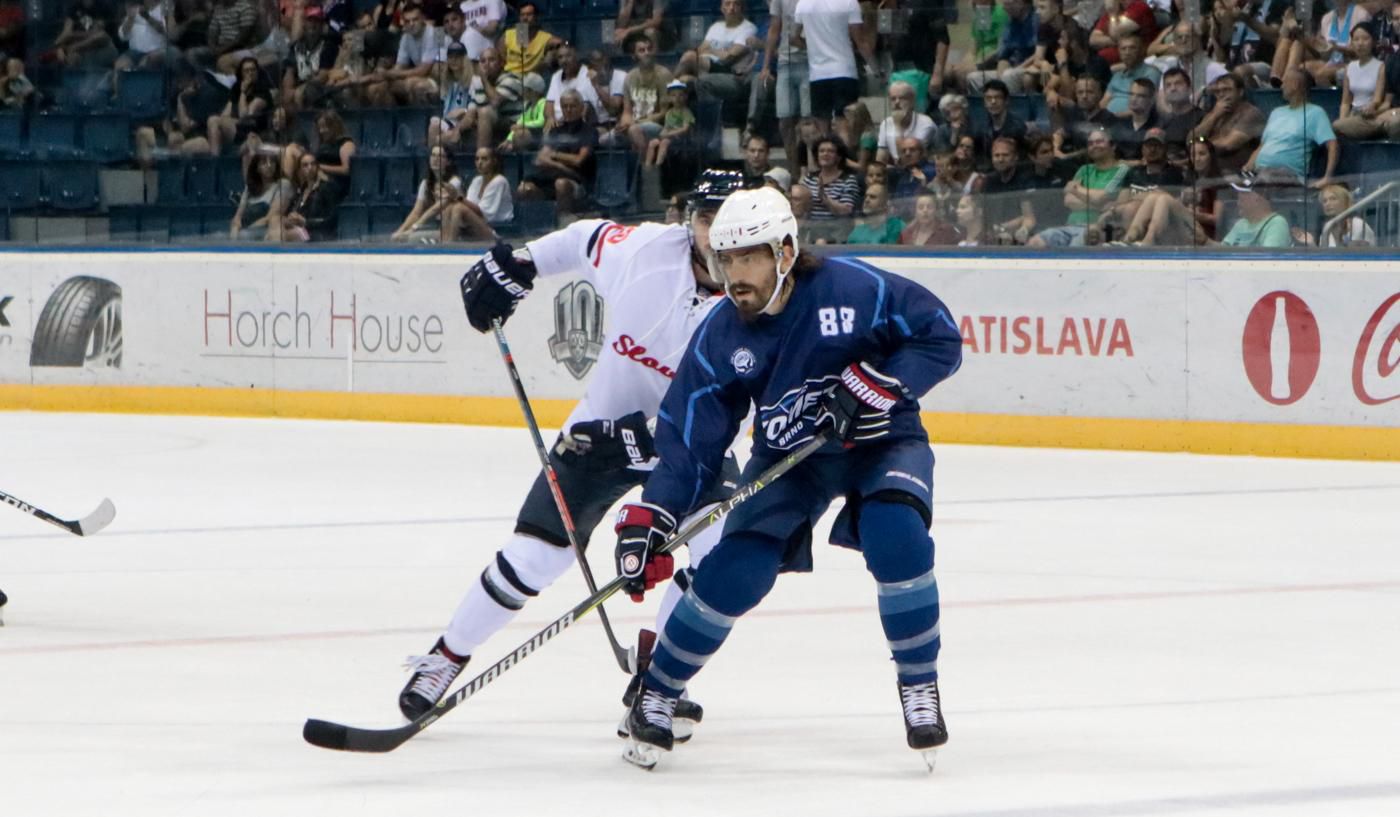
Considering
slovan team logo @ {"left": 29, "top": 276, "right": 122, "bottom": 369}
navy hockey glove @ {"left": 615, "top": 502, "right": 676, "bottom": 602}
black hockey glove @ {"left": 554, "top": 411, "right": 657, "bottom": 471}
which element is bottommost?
slovan team logo @ {"left": 29, "top": 276, "right": 122, "bottom": 369}

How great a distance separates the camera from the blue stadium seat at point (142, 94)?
494 inches

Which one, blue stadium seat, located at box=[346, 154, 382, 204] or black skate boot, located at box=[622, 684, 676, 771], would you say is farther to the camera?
A: blue stadium seat, located at box=[346, 154, 382, 204]

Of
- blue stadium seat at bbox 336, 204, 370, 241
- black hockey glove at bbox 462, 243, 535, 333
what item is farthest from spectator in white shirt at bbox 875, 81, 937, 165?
black hockey glove at bbox 462, 243, 535, 333

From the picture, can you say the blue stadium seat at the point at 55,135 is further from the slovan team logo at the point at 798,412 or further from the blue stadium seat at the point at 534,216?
the slovan team logo at the point at 798,412

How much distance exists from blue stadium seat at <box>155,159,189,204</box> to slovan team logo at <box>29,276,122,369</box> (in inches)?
23.1

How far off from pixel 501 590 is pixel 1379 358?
225 inches

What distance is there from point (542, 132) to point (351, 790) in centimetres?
812

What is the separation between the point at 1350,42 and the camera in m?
9.08

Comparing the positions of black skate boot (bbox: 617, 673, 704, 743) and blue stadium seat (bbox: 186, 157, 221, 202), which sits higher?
blue stadium seat (bbox: 186, 157, 221, 202)

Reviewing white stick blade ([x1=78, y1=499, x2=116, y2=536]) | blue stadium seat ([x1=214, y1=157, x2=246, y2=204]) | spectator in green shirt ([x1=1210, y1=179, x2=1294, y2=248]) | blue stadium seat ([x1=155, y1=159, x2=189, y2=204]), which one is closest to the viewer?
white stick blade ([x1=78, y1=499, x2=116, y2=536])

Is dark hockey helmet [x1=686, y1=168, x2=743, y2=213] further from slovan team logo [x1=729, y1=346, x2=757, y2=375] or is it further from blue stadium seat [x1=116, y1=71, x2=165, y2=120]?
blue stadium seat [x1=116, y1=71, x2=165, y2=120]

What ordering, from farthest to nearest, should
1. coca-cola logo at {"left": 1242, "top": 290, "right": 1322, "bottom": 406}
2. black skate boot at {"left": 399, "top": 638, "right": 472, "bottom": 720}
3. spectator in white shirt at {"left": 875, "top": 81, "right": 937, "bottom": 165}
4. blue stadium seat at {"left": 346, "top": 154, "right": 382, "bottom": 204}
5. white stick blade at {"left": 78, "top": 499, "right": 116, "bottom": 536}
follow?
1. blue stadium seat at {"left": 346, "top": 154, "right": 382, "bottom": 204}
2. spectator in white shirt at {"left": 875, "top": 81, "right": 937, "bottom": 165}
3. coca-cola logo at {"left": 1242, "top": 290, "right": 1322, "bottom": 406}
4. white stick blade at {"left": 78, "top": 499, "right": 116, "bottom": 536}
5. black skate boot at {"left": 399, "top": 638, "right": 472, "bottom": 720}

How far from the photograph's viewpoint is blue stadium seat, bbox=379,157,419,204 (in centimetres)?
1169

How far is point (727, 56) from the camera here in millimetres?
10836
